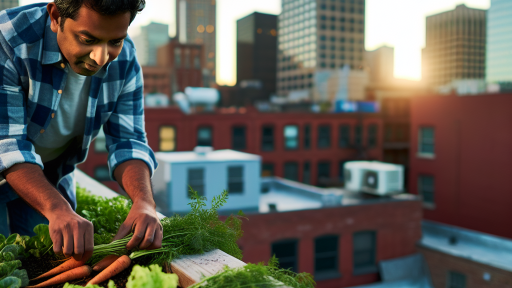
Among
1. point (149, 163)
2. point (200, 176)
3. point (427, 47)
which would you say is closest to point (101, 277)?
point (149, 163)

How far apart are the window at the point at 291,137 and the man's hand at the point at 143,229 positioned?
35.1 metres

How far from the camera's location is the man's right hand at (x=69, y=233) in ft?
5.79

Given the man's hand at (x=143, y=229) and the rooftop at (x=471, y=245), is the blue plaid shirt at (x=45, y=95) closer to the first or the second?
the man's hand at (x=143, y=229)

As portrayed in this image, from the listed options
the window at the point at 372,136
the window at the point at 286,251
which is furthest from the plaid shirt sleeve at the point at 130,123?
the window at the point at 372,136

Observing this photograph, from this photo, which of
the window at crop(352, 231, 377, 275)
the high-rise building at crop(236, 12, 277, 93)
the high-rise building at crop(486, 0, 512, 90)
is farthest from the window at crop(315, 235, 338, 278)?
the high-rise building at crop(236, 12, 277, 93)

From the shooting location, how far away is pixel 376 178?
26891 millimetres

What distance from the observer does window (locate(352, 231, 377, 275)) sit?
23364 mm

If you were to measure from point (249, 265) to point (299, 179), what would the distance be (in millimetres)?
36486

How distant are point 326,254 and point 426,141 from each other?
40.1 ft

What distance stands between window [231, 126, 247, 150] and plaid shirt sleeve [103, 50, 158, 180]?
32.5m

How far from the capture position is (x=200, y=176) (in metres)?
21.4

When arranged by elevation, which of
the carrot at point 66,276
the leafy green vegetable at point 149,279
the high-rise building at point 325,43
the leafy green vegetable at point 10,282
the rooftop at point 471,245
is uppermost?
the high-rise building at point 325,43

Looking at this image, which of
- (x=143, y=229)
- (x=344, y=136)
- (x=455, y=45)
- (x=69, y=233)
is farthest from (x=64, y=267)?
(x=455, y=45)

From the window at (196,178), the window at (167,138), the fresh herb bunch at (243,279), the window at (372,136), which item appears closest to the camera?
the fresh herb bunch at (243,279)
